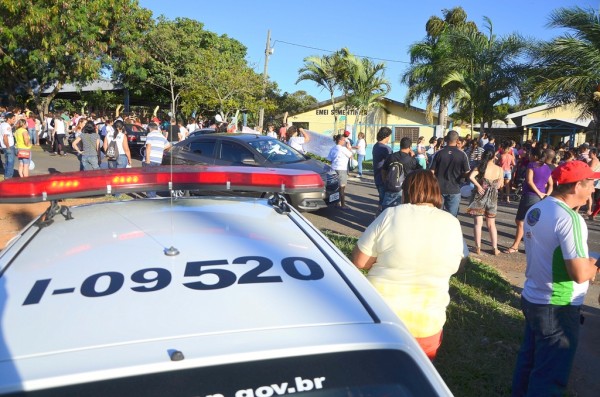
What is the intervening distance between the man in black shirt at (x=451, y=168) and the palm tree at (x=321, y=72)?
21287mm

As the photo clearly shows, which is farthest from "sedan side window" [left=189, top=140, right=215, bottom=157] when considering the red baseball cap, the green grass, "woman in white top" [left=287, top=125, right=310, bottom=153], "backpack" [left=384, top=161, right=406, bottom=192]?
the red baseball cap

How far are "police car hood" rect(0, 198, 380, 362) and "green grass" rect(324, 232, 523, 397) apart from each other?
1.76 meters

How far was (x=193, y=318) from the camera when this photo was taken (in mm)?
1424

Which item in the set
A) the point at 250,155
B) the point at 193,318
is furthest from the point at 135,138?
the point at 193,318

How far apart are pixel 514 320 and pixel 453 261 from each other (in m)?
2.61

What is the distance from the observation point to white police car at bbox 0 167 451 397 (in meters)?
1.26

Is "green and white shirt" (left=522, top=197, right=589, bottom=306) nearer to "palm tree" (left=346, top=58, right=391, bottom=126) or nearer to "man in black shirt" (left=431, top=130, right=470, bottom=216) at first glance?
"man in black shirt" (left=431, top=130, right=470, bottom=216)

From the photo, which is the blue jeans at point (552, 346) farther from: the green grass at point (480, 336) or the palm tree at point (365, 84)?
the palm tree at point (365, 84)

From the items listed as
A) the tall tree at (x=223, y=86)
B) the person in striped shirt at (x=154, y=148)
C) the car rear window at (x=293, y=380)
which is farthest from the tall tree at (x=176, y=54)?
the car rear window at (x=293, y=380)

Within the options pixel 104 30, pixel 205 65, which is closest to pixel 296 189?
pixel 104 30

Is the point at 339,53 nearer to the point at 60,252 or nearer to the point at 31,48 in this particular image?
the point at 31,48

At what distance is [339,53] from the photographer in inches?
1109

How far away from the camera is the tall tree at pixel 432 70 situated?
2163cm

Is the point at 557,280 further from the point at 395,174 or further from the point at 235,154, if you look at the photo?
the point at 235,154
